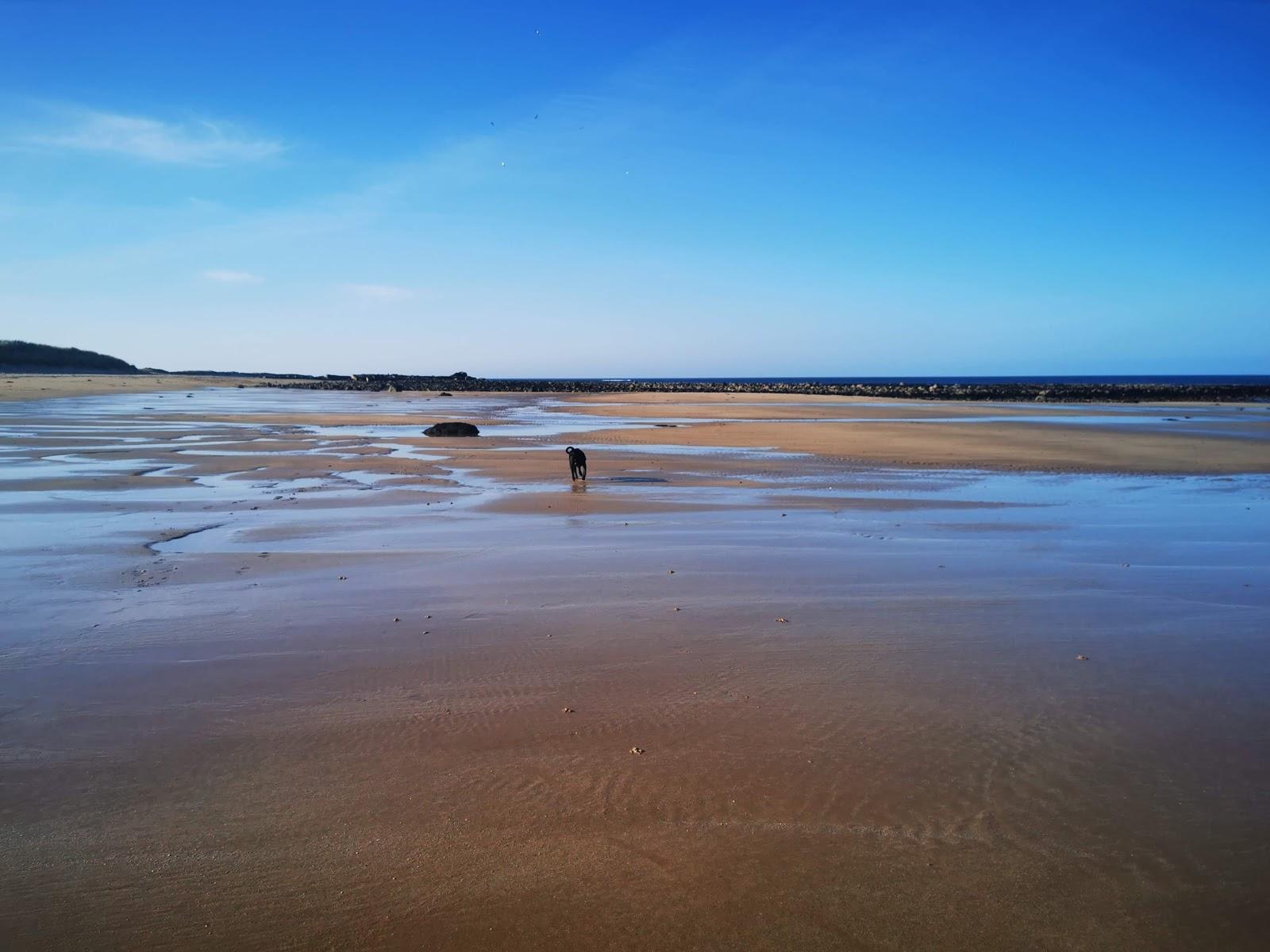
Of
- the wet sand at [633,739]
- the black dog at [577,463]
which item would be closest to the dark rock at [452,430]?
the black dog at [577,463]

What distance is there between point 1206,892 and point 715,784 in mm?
2294

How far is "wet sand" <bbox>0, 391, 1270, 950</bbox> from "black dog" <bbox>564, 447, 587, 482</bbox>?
5.28m

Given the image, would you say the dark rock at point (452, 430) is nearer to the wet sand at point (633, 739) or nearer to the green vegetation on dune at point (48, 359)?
the wet sand at point (633, 739)

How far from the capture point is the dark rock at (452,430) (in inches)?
1106

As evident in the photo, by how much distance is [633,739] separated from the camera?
516 cm

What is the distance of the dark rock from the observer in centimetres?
2809

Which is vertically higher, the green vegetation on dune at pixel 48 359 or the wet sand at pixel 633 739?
the green vegetation on dune at pixel 48 359

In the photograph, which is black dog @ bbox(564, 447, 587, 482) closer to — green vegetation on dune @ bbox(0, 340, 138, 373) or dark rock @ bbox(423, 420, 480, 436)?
dark rock @ bbox(423, 420, 480, 436)

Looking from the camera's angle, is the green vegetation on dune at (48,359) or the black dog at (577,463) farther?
the green vegetation on dune at (48,359)

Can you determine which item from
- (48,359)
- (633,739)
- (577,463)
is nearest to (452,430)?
(577,463)

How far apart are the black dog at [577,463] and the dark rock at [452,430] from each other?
453 inches

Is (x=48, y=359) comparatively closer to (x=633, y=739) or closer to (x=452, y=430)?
(x=452, y=430)

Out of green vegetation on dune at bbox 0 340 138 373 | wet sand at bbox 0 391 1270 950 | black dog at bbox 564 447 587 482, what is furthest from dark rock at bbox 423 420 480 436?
green vegetation on dune at bbox 0 340 138 373

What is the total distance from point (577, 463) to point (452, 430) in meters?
12.4
